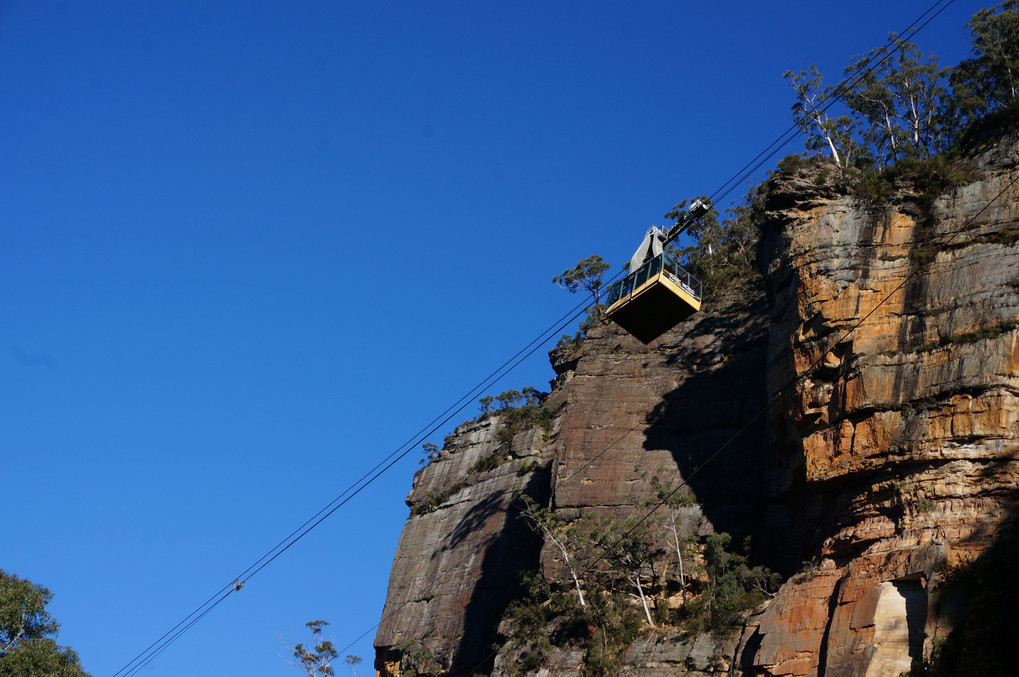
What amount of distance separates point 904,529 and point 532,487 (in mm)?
21332

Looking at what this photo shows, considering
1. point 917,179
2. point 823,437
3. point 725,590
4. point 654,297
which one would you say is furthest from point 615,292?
point 917,179

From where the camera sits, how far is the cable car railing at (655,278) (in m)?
29.4

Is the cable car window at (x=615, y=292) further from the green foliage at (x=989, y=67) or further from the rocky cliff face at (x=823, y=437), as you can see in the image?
the green foliage at (x=989, y=67)

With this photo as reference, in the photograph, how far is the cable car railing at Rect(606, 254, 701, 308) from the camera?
2941 cm

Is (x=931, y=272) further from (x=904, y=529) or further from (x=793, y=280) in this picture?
(x=904, y=529)

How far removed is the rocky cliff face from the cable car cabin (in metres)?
5.69

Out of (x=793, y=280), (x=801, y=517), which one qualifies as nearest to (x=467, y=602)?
(x=801, y=517)

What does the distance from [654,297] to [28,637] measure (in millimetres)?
28968

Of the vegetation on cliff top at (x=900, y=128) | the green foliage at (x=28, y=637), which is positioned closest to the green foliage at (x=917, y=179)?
the vegetation on cliff top at (x=900, y=128)

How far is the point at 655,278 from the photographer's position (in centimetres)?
2914

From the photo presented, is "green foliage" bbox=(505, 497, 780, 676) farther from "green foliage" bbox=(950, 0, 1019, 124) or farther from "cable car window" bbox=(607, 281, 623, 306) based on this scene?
"green foliage" bbox=(950, 0, 1019, 124)

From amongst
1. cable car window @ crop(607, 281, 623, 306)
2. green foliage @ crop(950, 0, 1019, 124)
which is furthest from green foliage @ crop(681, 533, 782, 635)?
green foliage @ crop(950, 0, 1019, 124)

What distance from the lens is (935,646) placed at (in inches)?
1008

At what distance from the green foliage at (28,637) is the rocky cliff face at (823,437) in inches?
526
